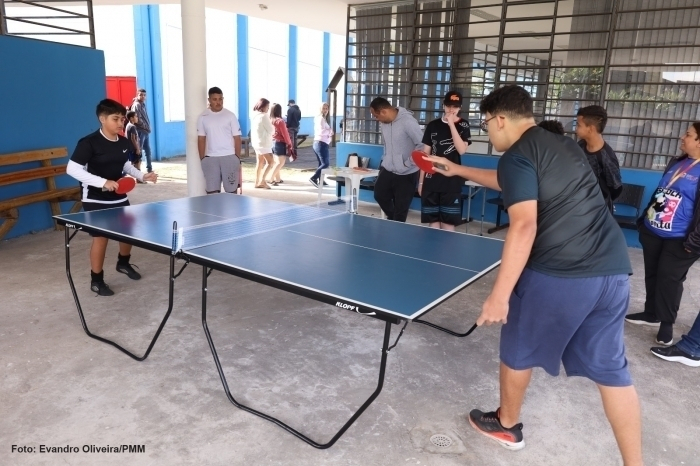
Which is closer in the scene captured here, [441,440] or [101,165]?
[441,440]

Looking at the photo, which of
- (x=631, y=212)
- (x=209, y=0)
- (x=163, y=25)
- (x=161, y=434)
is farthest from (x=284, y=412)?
(x=163, y=25)

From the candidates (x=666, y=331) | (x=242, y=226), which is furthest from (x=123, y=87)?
(x=666, y=331)

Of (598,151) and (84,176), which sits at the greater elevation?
(598,151)

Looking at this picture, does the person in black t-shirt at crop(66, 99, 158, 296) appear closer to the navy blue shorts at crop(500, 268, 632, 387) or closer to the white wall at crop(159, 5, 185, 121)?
the navy blue shorts at crop(500, 268, 632, 387)

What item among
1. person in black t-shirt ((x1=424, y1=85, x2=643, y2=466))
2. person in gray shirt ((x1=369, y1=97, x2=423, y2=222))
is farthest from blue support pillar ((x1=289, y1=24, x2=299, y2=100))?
person in black t-shirt ((x1=424, y1=85, x2=643, y2=466))

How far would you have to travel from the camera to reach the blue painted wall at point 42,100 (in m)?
5.71

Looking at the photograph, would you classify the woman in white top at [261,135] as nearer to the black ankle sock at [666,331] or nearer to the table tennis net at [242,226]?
the table tennis net at [242,226]

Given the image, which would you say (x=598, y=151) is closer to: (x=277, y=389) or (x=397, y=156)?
(x=397, y=156)

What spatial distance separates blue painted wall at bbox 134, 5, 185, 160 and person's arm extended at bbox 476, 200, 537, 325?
1268 cm

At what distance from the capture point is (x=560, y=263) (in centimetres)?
205

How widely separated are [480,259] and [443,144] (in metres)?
2.24

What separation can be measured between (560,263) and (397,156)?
3.13 m

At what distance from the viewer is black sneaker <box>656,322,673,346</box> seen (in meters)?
3.62

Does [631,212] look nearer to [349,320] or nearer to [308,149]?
[349,320]
